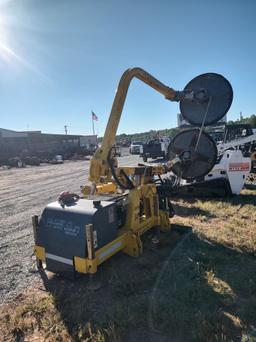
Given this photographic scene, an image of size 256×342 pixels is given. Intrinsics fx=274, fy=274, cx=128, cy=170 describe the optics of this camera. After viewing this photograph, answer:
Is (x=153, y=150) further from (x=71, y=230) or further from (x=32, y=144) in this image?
(x=32, y=144)

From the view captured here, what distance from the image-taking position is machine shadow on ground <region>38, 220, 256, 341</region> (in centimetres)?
289

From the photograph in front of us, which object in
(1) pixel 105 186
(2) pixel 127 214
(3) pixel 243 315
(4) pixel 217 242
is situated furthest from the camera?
(1) pixel 105 186

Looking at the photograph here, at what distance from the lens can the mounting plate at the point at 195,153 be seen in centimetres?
575

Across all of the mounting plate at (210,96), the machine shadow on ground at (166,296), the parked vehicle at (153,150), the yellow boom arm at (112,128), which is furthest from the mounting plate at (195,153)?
the parked vehicle at (153,150)

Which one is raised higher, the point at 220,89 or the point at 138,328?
the point at 220,89

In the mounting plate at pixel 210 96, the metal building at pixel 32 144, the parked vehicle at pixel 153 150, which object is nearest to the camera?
the mounting plate at pixel 210 96

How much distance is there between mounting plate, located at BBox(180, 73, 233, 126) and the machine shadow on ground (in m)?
2.71

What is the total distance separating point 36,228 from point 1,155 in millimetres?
35095

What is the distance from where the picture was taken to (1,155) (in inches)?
1405

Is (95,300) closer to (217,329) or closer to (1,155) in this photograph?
(217,329)

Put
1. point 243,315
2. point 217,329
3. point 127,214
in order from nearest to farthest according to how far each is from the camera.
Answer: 1. point 217,329
2. point 243,315
3. point 127,214

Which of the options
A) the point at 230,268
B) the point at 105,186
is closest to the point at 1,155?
the point at 105,186

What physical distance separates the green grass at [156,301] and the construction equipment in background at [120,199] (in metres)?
0.35

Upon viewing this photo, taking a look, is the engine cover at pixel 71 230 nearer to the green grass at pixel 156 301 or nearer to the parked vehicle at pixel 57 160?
the green grass at pixel 156 301
